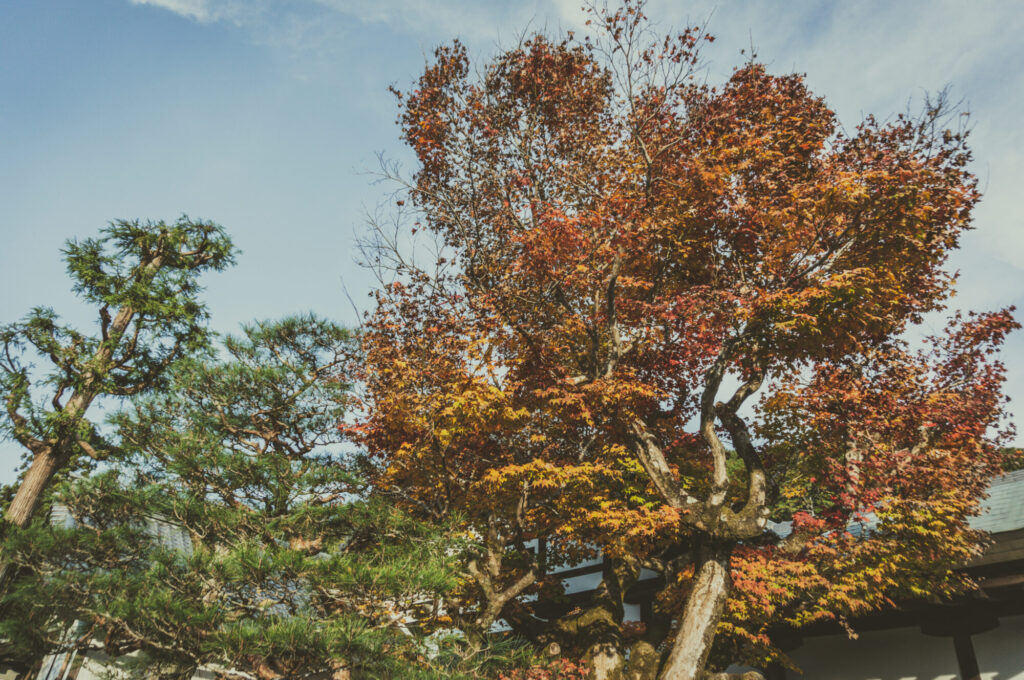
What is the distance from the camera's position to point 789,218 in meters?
10.4

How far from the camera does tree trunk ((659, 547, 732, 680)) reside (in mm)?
8578

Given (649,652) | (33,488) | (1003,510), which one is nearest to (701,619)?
(649,652)

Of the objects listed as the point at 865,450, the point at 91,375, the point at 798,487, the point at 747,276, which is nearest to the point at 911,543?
the point at 865,450

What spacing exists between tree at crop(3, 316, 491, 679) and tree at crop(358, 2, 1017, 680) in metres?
1.61

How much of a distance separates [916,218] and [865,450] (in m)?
4.41

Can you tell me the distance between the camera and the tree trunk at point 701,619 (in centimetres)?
858

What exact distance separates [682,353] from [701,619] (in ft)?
18.4

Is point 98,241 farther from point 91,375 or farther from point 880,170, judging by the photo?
point 880,170

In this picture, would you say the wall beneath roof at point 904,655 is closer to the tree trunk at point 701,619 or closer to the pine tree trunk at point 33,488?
the tree trunk at point 701,619

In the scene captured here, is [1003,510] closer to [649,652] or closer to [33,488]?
[649,652]

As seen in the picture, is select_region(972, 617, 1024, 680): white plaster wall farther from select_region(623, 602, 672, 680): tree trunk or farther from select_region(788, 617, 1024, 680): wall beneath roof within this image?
select_region(623, 602, 672, 680): tree trunk

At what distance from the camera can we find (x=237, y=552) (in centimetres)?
659

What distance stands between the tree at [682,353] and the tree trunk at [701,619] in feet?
0.11

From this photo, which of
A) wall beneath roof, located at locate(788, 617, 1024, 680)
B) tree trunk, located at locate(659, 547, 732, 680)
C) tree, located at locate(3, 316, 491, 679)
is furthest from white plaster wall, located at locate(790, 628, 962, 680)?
tree, located at locate(3, 316, 491, 679)
